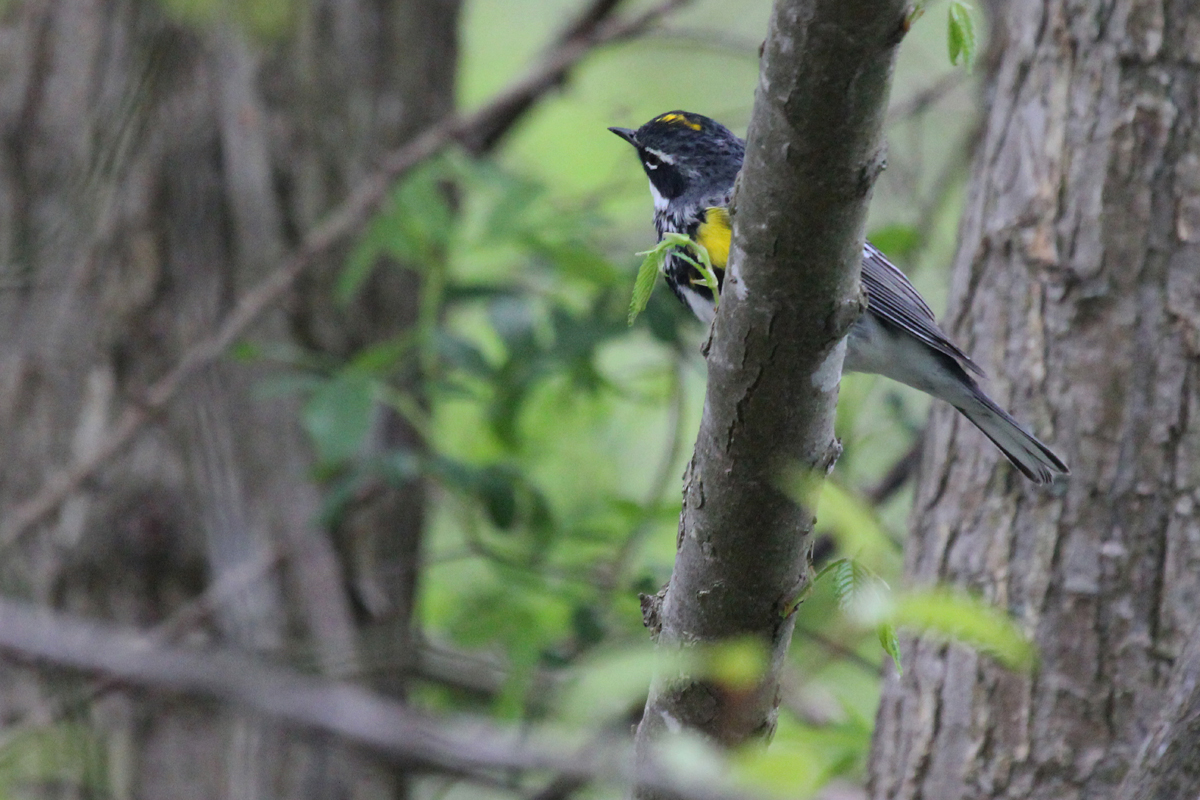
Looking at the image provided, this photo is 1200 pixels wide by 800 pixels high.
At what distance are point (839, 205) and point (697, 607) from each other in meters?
0.71

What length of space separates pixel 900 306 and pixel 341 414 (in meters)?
1.66

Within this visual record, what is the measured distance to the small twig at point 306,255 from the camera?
3.59 meters

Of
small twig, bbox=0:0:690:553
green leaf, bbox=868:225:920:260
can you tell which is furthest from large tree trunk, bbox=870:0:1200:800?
small twig, bbox=0:0:690:553

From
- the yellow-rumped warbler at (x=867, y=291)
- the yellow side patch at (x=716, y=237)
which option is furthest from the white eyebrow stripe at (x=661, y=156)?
the yellow side patch at (x=716, y=237)

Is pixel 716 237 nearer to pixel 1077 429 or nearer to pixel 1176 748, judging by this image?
pixel 1077 429

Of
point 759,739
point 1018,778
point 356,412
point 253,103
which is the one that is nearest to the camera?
point 759,739

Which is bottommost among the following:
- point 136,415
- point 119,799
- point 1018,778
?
point 119,799

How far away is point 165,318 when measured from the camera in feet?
12.8

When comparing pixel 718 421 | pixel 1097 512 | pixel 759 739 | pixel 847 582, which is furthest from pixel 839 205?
pixel 1097 512

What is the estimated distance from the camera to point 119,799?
359cm

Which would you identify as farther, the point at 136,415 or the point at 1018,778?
the point at 136,415

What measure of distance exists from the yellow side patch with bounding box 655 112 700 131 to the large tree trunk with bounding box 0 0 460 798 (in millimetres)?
1348

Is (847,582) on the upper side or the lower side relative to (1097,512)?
lower

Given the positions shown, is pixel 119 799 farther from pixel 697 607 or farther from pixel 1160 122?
pixel 1160 122
